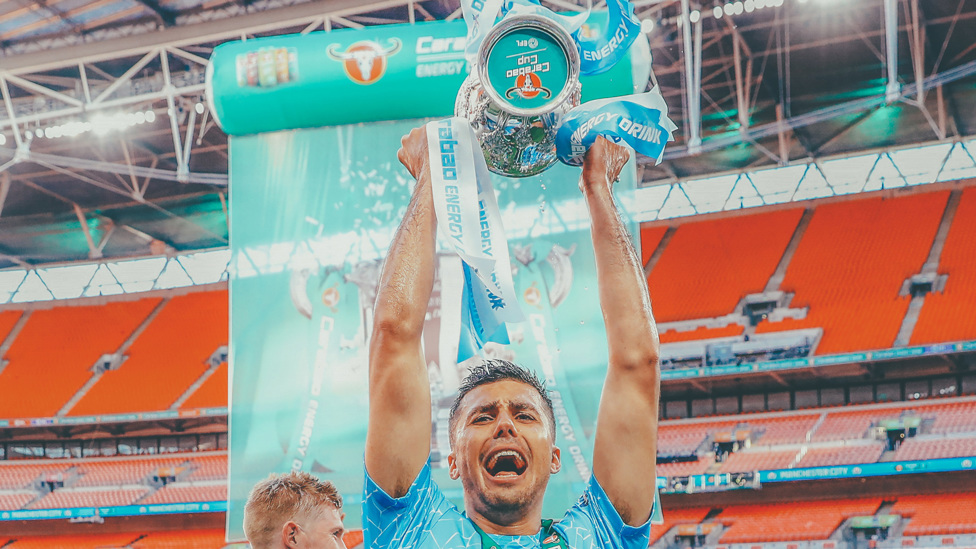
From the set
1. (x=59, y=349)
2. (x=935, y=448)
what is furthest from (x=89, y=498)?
(x=935, y=448)

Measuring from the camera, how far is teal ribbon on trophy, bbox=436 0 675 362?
5.75 ft

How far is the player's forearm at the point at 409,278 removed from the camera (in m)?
1.53

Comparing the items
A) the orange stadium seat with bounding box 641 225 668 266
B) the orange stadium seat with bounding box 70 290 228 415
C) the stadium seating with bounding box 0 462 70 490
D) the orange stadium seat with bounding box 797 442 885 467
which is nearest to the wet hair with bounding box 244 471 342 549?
the orange stadium seat with bounding box 797 442 885 467

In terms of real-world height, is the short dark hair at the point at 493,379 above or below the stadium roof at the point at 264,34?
below

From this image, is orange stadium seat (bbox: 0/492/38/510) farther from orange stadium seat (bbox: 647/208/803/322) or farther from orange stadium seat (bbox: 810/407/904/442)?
orange stadium seat (bbox: 810/407/904/442)

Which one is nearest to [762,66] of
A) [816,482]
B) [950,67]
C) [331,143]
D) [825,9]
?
[825,9]

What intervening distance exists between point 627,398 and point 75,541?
1629 centimetres

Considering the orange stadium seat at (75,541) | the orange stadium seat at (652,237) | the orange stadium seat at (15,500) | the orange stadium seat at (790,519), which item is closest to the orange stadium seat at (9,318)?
the orange stadium seat at (15,500)

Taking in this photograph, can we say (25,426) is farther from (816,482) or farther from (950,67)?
(950,67)

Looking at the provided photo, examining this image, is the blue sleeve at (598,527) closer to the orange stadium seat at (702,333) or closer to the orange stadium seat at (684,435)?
the orange stadium seat at (684,435)

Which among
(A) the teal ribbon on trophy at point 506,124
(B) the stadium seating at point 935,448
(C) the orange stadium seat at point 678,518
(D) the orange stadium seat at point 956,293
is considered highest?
(D) the orange stadium seat at point 956,293

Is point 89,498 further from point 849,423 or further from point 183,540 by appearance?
point 849,423

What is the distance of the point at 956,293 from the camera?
47.8ft

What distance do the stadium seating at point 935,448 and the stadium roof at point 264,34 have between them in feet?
15.2
